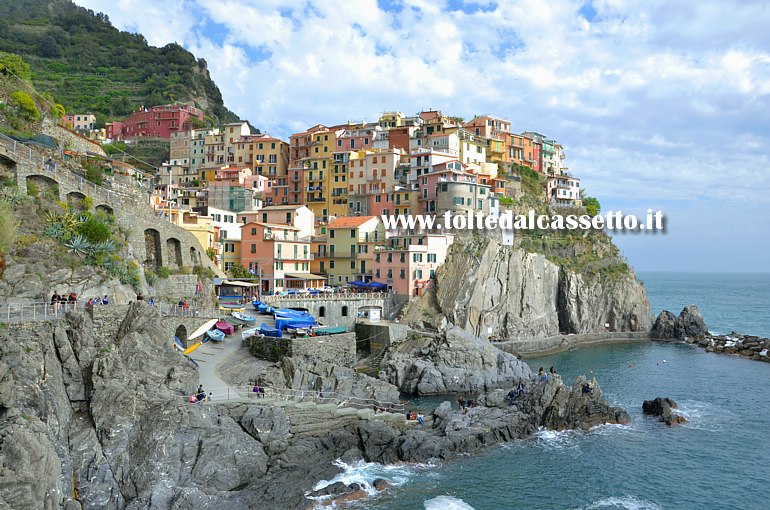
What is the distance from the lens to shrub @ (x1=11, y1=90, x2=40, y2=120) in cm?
4803

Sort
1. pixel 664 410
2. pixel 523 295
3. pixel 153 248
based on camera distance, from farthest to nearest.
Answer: pixel 523 295 < pixel 153 248 < pixel 664 410

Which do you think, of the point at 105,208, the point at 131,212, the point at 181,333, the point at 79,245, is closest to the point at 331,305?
the point at 181,333

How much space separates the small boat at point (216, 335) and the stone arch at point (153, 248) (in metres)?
8.75

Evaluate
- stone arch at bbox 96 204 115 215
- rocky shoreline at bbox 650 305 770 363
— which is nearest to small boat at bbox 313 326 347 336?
stone arch at bbox 96 204 115 215

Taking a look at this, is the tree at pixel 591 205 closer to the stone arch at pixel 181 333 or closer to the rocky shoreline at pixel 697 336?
the rocky shoreline at pixel 697 336

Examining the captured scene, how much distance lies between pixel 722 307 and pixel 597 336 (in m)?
70.7

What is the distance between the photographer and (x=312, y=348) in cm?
4516

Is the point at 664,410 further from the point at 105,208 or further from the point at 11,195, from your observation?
the point at 11,195

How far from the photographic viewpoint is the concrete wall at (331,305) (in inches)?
2170

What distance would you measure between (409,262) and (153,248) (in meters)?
24.8

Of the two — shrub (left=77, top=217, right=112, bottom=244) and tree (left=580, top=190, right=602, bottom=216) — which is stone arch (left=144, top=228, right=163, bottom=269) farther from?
tree (left=580, top=190, right=602, bottom=216)

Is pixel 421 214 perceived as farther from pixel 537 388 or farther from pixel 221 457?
pixel 221 457

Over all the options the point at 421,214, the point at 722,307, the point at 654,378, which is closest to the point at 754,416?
the point at 654,378

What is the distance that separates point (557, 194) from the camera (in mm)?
93438
